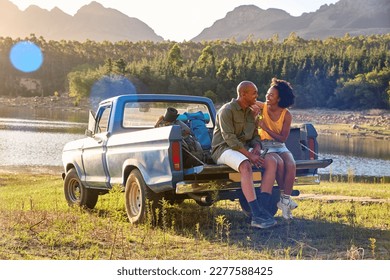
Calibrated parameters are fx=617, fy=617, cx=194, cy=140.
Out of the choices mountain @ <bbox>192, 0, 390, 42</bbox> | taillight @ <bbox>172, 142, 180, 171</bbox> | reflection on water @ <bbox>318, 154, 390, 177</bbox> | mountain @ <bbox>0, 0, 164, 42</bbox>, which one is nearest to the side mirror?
mountain @ <bbox>0, 0, 164, 42</bbox>

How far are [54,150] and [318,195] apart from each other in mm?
14862

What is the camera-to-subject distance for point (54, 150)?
945 inches

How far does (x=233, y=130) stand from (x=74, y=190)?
12.2 ft

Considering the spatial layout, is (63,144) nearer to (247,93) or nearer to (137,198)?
(137,198)

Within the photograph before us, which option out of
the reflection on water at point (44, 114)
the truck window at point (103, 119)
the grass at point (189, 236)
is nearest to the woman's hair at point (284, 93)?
the grass at point (189, 236)

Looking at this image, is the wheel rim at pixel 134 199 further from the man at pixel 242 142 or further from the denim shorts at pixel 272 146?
the denim shorts at pixel 272 146

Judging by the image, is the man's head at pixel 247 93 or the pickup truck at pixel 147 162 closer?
the man's head at pixel 247 93

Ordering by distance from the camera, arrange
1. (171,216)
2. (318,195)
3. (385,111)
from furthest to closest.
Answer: (385,111), (318,195), (171,216)

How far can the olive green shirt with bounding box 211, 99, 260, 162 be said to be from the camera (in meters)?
5.85

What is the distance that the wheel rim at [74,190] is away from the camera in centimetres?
873

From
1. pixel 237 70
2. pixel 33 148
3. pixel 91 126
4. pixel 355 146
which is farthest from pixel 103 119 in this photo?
pixel 355 146

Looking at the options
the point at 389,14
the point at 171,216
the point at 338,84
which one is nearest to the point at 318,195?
the point at 171,216

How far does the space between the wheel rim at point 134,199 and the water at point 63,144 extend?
11700 millimetres
